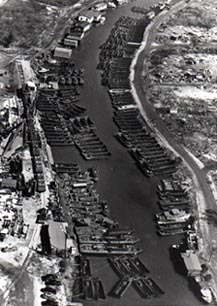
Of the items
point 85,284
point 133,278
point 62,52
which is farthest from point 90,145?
point 62,52

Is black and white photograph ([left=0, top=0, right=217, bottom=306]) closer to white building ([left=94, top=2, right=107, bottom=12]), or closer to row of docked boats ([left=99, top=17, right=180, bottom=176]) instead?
row of docked boats ([left=99, top=17, right=180, bottom=176])

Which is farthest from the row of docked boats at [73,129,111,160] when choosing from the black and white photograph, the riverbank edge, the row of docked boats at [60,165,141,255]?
the riverbank edge

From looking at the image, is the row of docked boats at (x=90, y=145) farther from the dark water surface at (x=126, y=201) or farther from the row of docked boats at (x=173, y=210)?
the row of docked boats at (x=173, y=210)

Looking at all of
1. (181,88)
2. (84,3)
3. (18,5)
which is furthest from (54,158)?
(84,3)

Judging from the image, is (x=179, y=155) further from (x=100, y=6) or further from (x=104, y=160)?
(x=100, y=6)

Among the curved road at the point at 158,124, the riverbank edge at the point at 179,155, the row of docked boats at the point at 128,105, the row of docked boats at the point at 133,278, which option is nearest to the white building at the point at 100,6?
the row of docked boats at the point at 128,105
